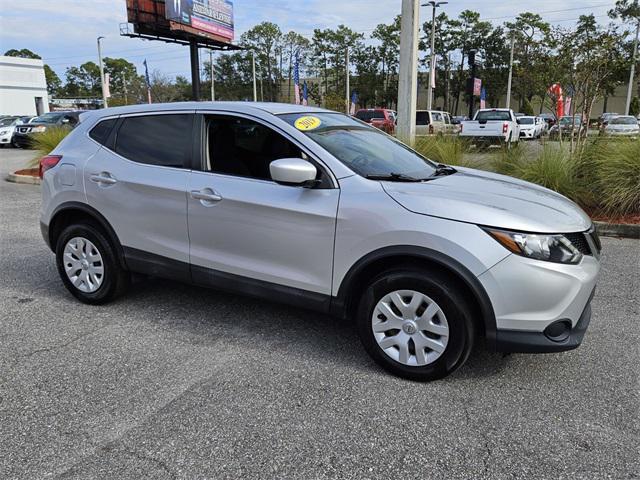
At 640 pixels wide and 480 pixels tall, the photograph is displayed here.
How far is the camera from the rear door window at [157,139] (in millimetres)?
4051

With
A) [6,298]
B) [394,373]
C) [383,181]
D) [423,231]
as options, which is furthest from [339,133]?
[6,298]

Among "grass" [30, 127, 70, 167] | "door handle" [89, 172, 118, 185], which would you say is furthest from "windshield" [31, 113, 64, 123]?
"door handle" [89, 172, 118, 185]

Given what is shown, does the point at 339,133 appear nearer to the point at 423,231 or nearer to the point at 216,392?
the point at 423,231

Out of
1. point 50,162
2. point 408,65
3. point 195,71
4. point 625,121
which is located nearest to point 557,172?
point 408,65

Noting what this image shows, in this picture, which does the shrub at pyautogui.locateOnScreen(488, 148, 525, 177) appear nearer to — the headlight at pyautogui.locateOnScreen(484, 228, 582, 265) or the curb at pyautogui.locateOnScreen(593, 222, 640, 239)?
the curb at pyautogui.locateOnScreen(593, 222, 640, 239)

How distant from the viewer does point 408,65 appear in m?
11.7

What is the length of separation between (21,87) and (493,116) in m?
55.4

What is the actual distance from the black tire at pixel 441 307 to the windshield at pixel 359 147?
766mm

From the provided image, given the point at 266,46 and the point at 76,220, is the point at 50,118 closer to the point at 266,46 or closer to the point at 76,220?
the point at 76,220

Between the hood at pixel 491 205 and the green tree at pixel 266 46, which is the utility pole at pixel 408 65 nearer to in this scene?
→ the hood at pixel 491 205

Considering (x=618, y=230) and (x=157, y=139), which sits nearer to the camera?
(x=157, y=139)

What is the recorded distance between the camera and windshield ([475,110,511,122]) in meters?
20.5

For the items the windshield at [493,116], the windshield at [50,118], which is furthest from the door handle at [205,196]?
the windshield at [50,118]

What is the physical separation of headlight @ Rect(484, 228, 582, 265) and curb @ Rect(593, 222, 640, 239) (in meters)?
5.12
